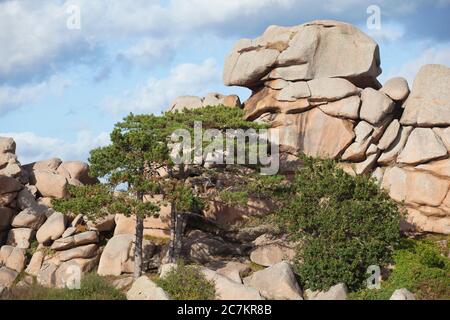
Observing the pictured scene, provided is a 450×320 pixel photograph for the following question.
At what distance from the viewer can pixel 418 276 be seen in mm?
25016

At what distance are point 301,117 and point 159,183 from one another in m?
12.7

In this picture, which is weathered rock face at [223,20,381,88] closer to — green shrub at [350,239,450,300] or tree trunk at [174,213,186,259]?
tree trunk at [174,213,186,259]

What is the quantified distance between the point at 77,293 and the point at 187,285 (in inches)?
164

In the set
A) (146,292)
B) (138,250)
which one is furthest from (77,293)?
(138,250)

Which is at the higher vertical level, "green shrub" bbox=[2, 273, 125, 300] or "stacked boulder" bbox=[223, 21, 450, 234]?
"stacked boulder" bbox=[223, 21, 450, 234]

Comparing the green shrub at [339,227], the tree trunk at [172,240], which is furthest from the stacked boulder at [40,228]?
the green shrub at [339,227]

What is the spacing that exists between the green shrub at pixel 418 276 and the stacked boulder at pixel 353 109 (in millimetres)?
7528

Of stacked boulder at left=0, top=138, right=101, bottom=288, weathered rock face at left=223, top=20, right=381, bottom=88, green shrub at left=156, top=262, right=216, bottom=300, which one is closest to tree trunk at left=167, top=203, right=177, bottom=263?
stacked boulder at left=0, top=138, right=101, bottom=288

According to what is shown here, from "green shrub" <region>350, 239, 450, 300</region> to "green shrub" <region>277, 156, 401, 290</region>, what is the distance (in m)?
0.81

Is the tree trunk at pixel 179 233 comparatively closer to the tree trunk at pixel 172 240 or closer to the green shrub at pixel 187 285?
the tree trunk at pixel 172 240

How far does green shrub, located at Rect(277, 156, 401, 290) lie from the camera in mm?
25562

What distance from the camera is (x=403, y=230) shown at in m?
34.4

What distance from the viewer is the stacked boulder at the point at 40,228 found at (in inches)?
1270
